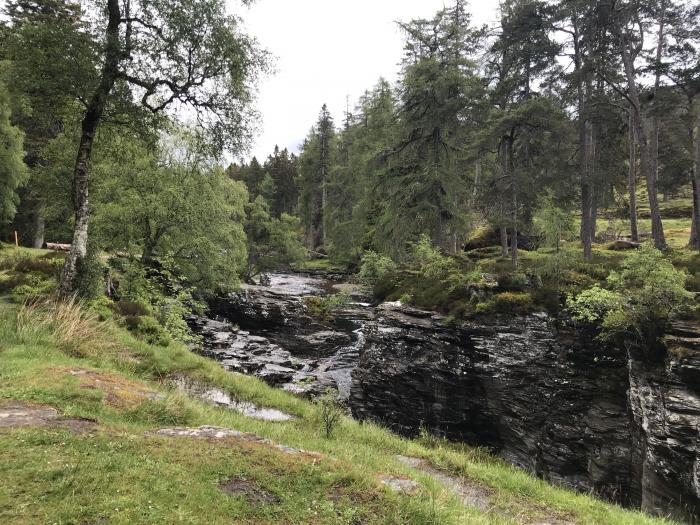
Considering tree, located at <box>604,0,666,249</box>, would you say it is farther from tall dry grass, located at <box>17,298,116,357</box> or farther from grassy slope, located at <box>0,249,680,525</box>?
tall dry grass, located at <box>17,298,116,357</box>

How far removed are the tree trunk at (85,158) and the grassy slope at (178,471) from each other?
322cm

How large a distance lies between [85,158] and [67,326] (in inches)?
214

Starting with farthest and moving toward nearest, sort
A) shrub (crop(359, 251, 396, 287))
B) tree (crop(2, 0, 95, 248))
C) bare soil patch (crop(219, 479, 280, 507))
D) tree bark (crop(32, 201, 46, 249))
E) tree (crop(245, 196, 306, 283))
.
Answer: tree (crop(245, 196, 306, 283))
tree bark (crop(32, 201, 46, 249))
shrub (crop(359, 251, 396, 287))
tree (crop(2, 0, 95, 248))
bare soil patch (crop(219, 479, 280, 507))

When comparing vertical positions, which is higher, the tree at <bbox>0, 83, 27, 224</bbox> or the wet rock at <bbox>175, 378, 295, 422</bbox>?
the tree at <bbox>0, 83, 27, 224</bbox>

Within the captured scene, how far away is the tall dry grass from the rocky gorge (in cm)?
666

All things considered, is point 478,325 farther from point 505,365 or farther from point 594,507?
point 594,507

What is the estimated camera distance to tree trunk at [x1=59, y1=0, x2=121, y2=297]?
12211mm

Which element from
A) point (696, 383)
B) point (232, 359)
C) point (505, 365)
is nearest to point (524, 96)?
point (505, 365)

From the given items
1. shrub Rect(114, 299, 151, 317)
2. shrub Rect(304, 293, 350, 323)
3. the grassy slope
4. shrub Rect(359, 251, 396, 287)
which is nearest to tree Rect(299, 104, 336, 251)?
shrub Rect(304, 293, 350, 323)

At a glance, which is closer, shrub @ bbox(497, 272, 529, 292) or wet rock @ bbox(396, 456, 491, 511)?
wet rock @ bbox(396, 456, 491, 511)

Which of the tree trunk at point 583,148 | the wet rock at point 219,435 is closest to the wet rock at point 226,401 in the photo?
the wet rock at point 219,435

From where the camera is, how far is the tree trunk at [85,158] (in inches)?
481

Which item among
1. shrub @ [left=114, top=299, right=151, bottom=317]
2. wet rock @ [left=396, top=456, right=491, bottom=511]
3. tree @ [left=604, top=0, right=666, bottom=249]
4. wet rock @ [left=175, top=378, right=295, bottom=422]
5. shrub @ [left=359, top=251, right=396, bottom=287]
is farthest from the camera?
shrub @ [left=359, top=251, right=396, bottom=287]

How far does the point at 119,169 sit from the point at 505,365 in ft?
69.9
